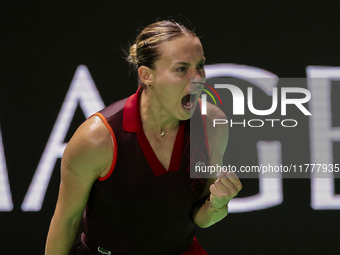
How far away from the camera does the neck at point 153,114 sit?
157 cm

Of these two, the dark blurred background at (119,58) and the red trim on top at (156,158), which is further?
the dark blurred background at (119,58)

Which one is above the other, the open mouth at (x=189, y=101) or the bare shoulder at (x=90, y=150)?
the open mouth at (x=189, y=101)

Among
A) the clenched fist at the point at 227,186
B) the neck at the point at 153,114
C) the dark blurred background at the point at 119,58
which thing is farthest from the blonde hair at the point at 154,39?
the dark blurred background at the point at 119,58

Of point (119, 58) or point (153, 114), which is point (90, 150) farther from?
point (119, 58)

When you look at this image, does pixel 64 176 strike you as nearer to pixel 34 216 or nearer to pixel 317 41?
pixel 34 216

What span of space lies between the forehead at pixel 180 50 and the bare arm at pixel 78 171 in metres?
0.35

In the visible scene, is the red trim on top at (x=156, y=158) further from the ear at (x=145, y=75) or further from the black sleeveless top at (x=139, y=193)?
the ear at (x=145, y=75)

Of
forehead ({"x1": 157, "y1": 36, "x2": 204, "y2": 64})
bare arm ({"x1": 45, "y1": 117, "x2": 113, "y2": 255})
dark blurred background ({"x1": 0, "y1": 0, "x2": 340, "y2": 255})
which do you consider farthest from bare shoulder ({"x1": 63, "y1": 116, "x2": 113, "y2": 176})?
dark blurred background ({"x1": 0, "y1": 0, "x2": 340, "y2": 255})

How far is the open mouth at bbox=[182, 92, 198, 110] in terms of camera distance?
1.51 m

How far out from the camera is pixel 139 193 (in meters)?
1.51

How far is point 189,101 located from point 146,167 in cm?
31

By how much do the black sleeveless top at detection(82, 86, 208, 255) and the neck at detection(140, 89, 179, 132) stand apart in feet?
0.12

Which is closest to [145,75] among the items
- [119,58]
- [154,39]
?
[154,39]

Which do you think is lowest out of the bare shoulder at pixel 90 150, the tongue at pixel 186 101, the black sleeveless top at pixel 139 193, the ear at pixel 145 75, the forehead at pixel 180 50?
the black sleeveless top at pixel 139 193
